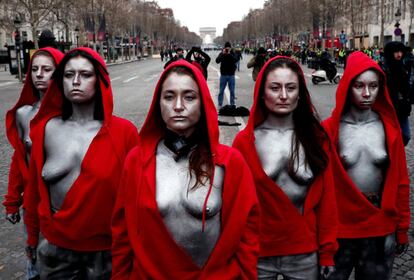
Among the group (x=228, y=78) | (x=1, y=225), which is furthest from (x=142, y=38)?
(x=1, y=225)

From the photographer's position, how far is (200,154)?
6.94 ft

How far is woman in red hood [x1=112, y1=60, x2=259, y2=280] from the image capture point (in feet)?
6.74

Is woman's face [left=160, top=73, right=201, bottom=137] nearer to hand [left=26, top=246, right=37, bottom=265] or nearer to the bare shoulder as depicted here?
hand [left=26, top=246, right=37, bottom=265]

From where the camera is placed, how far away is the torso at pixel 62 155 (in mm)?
2533

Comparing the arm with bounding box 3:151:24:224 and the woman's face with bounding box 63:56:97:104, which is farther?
the arm with bounding box 3:151:24:224

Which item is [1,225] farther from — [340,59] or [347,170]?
[340,59]

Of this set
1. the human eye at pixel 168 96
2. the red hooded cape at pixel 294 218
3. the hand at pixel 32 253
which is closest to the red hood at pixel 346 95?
the red hooded cape at pixel 294 218

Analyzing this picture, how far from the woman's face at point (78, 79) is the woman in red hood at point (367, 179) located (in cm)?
138

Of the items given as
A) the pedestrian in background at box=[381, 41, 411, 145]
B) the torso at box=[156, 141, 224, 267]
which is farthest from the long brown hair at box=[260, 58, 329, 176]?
the pedestrian in background at box=[381, 41, 411, 145]

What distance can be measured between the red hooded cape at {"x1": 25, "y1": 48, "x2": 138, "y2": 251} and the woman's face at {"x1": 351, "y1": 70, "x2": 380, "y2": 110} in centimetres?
132

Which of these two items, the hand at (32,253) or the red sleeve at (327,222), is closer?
the red sleeve at (327,222)

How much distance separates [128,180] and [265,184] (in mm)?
721

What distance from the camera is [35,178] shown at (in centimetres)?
261

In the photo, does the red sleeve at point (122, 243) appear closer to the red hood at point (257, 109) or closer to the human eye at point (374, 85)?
the red hood at point (257, 109)
